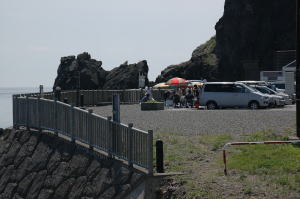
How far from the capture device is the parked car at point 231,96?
34781mm

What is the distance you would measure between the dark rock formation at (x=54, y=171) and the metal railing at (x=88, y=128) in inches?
12.5

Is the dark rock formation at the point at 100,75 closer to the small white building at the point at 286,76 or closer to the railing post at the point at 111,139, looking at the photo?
the small white building at the point at 286,76

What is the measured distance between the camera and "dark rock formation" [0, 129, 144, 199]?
1335 cm

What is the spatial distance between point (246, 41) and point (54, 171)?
91.8m

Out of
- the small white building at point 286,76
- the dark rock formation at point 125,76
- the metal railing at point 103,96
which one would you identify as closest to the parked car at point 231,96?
the metal railing at point 103,96

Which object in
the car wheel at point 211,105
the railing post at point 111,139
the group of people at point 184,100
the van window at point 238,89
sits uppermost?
the van window at point 238,89

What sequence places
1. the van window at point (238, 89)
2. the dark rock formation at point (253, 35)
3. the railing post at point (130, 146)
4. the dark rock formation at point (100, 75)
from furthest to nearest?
the dark rock formation at point (100, 75)
the dark rock formation at point (253, 35)
the van window at point (238, 89)
the railing post at point (130, 146)

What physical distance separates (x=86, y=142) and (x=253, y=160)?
506 centimetres

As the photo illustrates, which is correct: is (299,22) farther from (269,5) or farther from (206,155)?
(269,5)

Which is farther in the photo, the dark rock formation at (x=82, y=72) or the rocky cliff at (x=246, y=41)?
the dark rock formation at (x=82, y=72)

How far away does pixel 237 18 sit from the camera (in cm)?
10731

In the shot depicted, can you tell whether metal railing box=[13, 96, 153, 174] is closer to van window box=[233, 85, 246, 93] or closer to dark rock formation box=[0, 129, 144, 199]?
dark rock formation box=[0, 129, 144, 199]

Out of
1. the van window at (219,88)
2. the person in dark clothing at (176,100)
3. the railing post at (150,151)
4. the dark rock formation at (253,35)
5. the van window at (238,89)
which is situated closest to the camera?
the railing post at (150,151)

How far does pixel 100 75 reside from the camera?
113562mm
